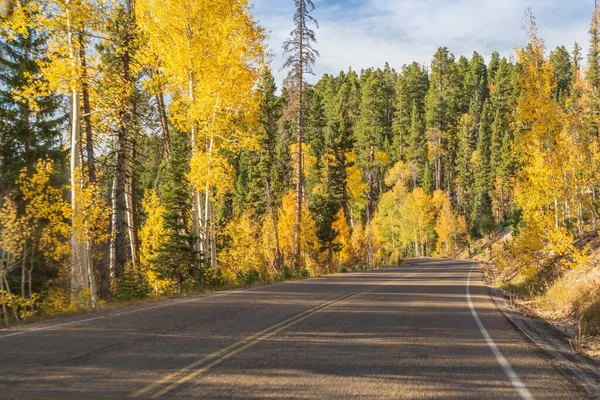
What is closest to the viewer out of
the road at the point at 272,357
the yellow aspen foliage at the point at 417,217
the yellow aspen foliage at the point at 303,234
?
the road at the point at 272,357

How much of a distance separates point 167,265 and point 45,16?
32.9 feet

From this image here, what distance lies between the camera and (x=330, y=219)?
4325 cm

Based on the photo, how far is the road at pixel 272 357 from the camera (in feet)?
16.1

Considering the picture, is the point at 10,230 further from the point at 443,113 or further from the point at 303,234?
the point at 443,113

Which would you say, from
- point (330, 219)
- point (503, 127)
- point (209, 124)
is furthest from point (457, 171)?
point (209, 124)

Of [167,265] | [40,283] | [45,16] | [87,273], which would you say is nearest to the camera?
[45,16]

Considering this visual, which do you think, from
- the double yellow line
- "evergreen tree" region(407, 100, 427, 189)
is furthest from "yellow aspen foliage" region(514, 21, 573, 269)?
"evergreen tree" region(407, 100, 427, 189)

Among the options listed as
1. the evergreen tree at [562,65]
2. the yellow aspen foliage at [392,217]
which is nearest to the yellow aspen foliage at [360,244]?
the yellow aspen foliage at [392,217]

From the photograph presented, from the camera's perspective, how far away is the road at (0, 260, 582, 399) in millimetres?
4918

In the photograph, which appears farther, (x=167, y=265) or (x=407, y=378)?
(x=167, y=265)

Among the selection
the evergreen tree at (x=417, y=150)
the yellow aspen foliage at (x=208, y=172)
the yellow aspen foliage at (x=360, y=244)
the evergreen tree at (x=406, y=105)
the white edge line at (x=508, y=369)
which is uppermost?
the evergreen tree at (x=406, y=105)

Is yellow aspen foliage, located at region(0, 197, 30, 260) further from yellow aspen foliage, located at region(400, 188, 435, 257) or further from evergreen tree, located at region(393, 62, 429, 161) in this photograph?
evergreen tree, located at region(393, 62, 429, 161)

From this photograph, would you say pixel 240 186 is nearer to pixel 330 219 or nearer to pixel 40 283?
pixel 330 219

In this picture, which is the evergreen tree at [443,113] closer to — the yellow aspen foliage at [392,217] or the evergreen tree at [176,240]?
the yellow aspen foliage at [392,217]
